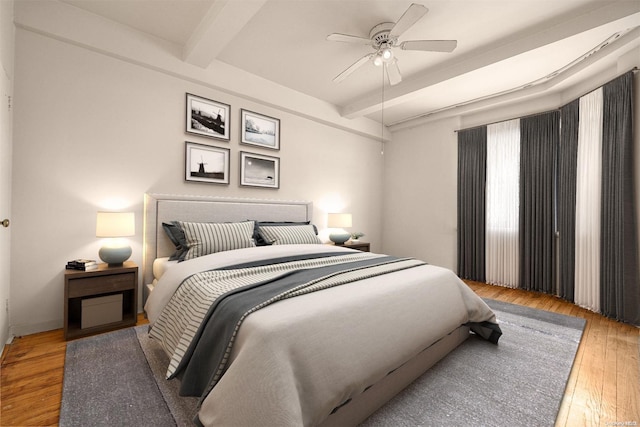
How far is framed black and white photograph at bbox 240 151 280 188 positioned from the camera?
3.55 m

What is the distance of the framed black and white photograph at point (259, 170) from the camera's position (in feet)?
11.7

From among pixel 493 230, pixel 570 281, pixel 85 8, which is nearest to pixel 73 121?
pixel 85 8

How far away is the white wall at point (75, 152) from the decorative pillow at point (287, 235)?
2.62ft

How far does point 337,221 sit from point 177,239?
7.37 feet

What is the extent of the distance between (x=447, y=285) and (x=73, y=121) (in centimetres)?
339

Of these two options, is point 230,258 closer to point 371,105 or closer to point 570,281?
point 371,105

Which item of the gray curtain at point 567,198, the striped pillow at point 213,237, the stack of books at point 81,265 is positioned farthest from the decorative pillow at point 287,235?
the gray curtain at point 567,198

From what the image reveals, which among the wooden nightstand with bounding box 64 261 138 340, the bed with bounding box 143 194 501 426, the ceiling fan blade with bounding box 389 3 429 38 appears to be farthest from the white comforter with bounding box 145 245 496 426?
the ceiling fan blade with bounding box 389 3 429 38

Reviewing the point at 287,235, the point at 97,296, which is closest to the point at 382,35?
the point at 287,235

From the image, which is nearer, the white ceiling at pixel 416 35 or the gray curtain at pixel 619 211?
the white ceiling at pixel 416 35

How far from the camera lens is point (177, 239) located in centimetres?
272

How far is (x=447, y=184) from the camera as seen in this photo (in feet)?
15.2

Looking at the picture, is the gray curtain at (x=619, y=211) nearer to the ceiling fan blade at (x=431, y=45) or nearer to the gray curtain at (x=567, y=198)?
A: the gray curtain at (x=567, y=198)

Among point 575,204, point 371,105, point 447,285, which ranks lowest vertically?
point 447,285
